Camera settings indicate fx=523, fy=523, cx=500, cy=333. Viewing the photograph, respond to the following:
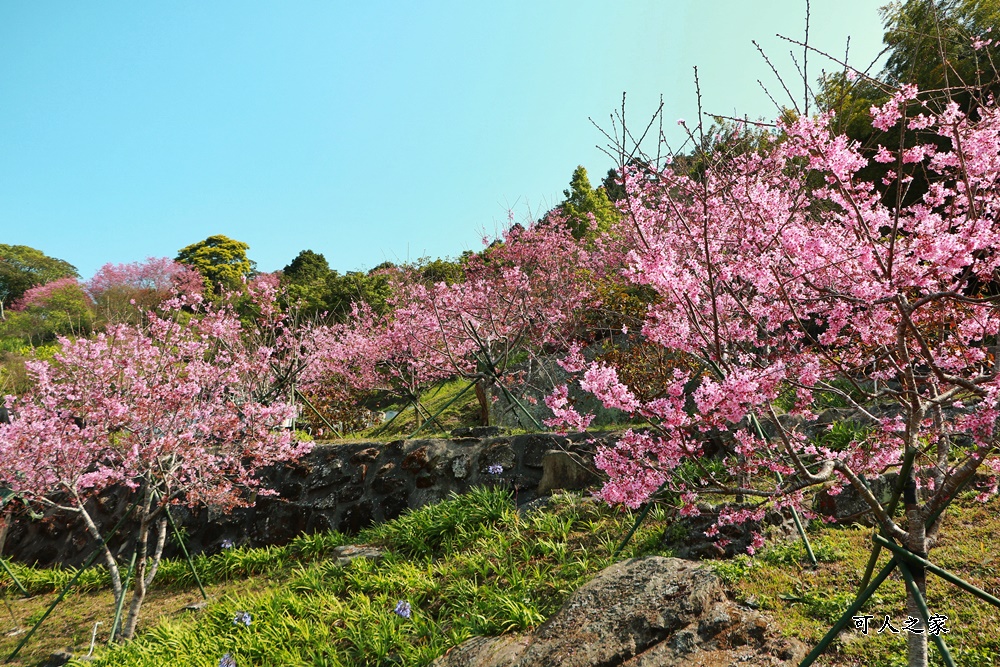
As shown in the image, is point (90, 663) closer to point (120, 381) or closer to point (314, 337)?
point (120, 381)

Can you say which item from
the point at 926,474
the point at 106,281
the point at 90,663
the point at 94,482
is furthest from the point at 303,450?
the point at 106,281

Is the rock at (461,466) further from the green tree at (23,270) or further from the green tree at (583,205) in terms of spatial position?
the green tree at (23,270)

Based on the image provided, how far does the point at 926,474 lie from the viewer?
13.3 ft

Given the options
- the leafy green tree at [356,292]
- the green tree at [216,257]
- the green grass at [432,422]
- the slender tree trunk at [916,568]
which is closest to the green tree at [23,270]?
the green tree at [216,257]

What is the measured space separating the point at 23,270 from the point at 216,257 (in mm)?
11457

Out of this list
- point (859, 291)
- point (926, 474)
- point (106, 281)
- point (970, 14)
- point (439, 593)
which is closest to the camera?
point (859, 291)

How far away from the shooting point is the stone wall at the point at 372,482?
261 inches

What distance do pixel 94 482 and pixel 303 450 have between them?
288 centimetres

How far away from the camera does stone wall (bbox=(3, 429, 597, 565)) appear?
663 cm

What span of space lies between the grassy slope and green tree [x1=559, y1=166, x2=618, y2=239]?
1477cm

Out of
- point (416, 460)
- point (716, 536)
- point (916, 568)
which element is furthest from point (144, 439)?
point (916, 568)

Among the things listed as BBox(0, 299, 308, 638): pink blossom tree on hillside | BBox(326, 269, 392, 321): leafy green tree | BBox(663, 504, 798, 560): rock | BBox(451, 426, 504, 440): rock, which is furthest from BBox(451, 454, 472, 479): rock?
BBox(326, 269, 392, 321): leafy green tree

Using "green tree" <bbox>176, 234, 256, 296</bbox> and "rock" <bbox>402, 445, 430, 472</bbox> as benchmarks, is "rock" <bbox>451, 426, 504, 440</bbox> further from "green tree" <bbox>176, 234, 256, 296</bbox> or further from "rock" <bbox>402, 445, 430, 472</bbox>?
"green tree" <bbox>176, 234, 256, 296</bbox>

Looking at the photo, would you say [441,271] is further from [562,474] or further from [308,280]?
[562,474]
